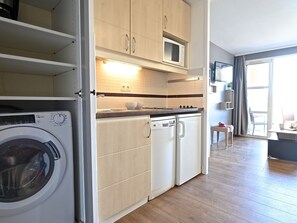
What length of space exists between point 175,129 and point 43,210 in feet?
4.75

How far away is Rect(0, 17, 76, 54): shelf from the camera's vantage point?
1098mm

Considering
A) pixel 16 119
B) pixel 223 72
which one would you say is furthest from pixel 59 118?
pixel 223 72

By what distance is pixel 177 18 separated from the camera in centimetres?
242

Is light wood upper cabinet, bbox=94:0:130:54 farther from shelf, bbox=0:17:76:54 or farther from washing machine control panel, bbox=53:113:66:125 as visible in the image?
washing machine control panel, bbox=53:113:66:125

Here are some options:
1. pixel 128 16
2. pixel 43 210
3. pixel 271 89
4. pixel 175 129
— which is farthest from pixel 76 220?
pixel 271 89

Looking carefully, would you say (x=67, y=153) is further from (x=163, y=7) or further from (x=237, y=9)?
(x=237, y=9)

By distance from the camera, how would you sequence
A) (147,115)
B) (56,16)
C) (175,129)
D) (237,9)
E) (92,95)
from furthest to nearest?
(237,9) → (175,129) → (147,115) → (56,16) → (92,95)

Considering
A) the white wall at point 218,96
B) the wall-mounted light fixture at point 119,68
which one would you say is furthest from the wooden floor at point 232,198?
the white wall at point 218,96

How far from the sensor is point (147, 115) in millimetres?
1780

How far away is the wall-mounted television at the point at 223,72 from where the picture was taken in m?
4.46

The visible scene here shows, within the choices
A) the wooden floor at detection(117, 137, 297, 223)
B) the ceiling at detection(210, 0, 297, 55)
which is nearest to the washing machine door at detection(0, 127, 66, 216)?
the wooden floor at detection(117, 137, 297, 223)

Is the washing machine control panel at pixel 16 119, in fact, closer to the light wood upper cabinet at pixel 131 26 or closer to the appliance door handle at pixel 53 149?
the appliance door handle at pixel 53 149

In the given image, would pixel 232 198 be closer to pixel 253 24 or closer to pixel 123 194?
pixel 123 194

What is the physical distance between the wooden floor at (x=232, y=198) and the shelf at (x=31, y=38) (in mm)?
1559
